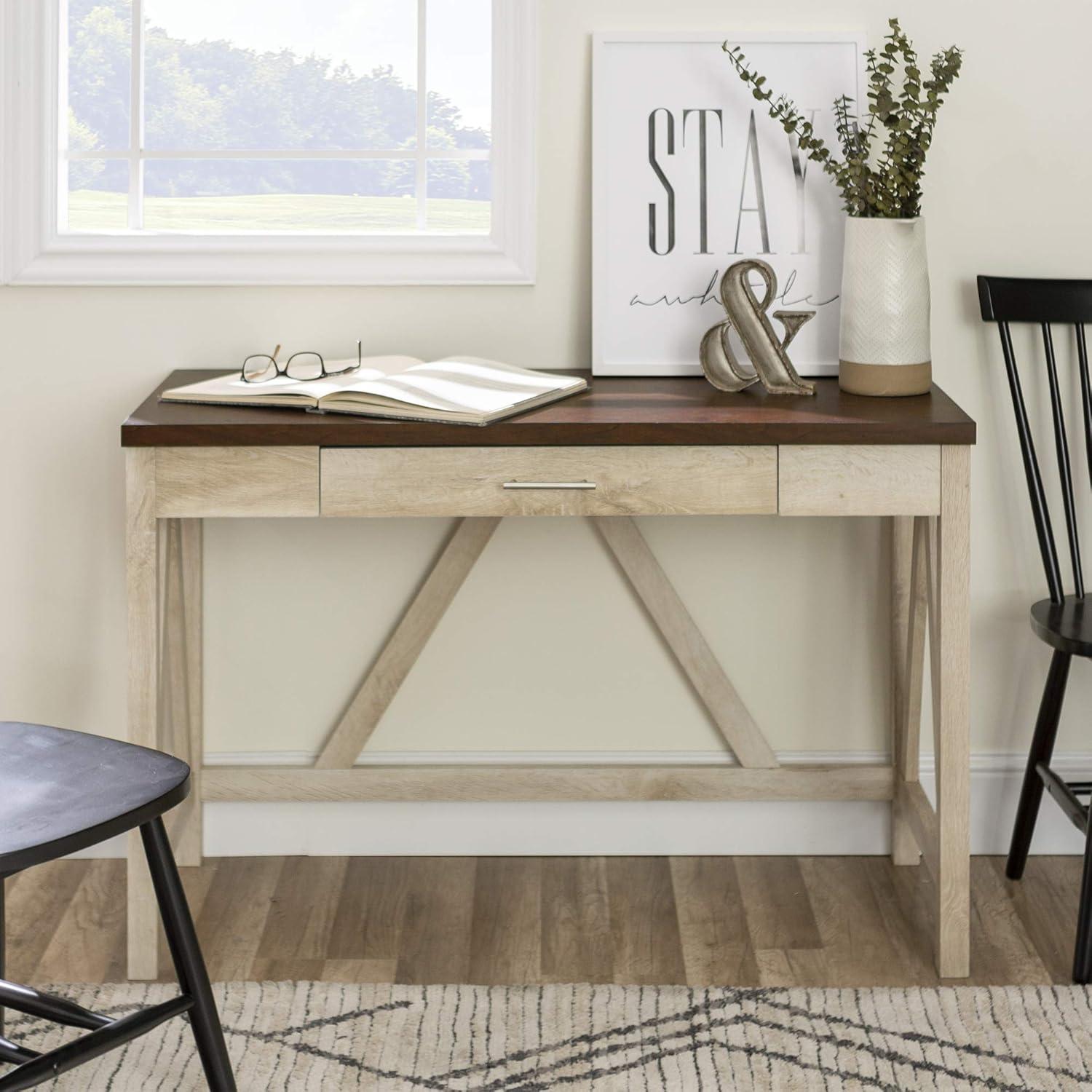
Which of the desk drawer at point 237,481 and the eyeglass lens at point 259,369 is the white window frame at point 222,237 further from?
the desk drawer at point 237,481

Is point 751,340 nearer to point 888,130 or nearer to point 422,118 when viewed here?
point 888,130

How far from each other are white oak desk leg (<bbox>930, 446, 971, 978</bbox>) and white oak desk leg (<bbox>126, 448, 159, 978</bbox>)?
1172mm

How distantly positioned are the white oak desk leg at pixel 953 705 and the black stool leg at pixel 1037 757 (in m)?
0.35

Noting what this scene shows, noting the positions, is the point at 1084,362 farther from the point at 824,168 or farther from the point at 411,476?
the point at 411,476

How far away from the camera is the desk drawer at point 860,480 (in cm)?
205

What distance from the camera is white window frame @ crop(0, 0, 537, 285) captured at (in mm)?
2393

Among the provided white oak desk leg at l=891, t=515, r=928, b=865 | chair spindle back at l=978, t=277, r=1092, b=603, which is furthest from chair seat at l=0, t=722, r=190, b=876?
chair spindle back at l=978, t=277, r=1092, b=603

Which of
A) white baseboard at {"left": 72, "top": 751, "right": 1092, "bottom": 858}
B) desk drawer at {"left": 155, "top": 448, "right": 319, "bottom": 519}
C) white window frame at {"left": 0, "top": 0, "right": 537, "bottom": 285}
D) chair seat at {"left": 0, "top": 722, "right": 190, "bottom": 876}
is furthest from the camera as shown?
white baseboard at {"left": 72, "top": 751, "right": 1092, "bottom": 858}

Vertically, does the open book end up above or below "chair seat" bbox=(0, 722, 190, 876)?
above

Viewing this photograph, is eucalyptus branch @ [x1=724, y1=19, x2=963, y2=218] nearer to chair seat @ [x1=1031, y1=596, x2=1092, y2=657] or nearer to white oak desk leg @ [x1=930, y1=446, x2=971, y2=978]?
white oak desk leg @ [x1=930, y1=446, x2=971, y2=978]

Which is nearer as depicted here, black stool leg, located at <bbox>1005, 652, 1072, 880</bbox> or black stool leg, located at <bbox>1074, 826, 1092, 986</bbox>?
black stool leg, located at <bbox>1074, 826, 1092, 986</bbox>

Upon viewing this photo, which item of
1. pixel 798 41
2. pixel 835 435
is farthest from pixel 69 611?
pixel 798 41

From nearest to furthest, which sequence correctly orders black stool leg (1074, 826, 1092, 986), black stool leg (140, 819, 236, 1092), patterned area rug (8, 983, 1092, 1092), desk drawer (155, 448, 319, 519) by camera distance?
black stool leg (140, 819, 236, 1092)
patterned area rug (8, 983, 1092, 1092)
desk drawer (155, 448, 319, 519)
black stool leg (1074, 826, 1092, 986)

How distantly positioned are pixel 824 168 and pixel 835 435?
54 cm
